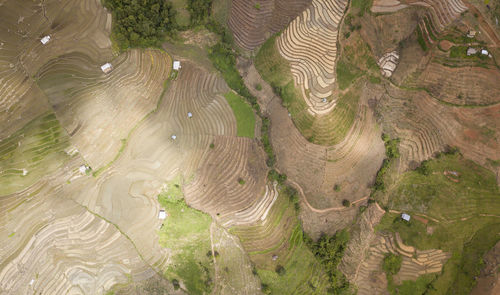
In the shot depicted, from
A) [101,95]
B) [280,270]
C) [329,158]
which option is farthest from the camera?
[329,158]

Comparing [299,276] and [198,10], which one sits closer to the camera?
[299,276]

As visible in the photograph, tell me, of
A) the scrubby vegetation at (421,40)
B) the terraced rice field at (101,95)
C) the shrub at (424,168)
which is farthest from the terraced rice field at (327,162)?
the terraced rice field at (101,95)

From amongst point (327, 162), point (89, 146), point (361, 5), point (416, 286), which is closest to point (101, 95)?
point (89, 146)

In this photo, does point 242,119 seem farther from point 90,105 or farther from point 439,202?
point 439,202

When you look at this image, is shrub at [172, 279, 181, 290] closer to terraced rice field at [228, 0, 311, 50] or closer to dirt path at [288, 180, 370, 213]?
dirt path at [288, 180, 370, 213]

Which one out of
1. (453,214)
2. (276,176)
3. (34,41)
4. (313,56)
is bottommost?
(453,214)

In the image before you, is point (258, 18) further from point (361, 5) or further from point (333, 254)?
point (333, 254)
